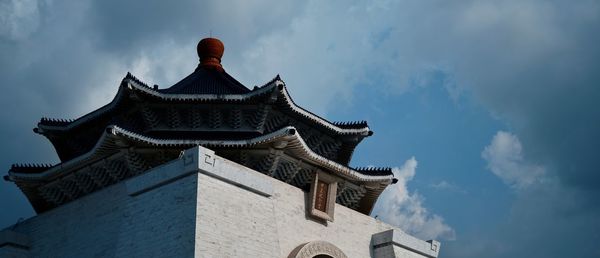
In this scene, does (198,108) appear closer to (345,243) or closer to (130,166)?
(130,166)

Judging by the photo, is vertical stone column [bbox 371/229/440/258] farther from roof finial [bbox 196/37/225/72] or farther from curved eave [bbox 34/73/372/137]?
roof finial [bbox 196/37/225/72]

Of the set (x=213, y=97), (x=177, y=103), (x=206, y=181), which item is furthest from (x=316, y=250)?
(x=177, y=103)

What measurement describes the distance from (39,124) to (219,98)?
7.80 meters

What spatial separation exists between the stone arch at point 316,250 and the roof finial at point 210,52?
9.17 metres

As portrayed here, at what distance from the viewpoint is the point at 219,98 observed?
23.9 metres

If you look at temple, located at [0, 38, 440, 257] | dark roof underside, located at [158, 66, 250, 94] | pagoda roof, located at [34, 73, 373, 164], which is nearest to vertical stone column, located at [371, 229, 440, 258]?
temple, located at [0, 38, 440, 257]

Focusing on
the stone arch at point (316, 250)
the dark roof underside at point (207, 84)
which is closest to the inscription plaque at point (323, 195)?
the stone arch at point (316, 250)

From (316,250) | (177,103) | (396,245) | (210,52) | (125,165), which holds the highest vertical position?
(210,52)

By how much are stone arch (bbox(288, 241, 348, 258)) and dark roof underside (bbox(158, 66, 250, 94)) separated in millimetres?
5844

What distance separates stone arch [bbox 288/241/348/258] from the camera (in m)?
22.7

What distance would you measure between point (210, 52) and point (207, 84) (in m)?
3.55

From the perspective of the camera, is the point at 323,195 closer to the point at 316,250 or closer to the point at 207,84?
the point at 316,250

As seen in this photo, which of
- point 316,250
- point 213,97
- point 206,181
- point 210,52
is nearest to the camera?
point 206,181

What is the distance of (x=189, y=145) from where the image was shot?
74.5 ft
